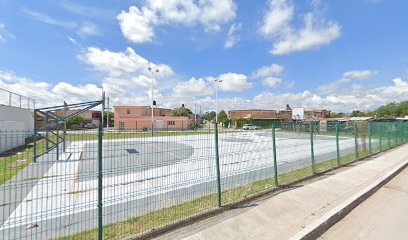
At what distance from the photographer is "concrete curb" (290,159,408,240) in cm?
403

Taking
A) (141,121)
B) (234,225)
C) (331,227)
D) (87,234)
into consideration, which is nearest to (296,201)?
(331,227)

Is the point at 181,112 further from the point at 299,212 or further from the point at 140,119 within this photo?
the point at 299,212

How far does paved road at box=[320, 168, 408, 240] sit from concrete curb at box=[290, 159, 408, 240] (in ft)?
0.27

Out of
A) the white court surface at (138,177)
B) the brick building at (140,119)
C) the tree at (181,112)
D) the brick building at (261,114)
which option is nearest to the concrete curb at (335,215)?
the white court surface at (138,177)

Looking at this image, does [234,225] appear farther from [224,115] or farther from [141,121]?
[224,115]

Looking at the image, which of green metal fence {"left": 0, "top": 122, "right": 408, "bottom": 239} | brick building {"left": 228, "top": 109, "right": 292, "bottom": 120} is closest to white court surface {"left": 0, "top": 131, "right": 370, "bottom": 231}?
green metal fence {"left": 0, "top": 122, "right": 408, "bottom": 239}

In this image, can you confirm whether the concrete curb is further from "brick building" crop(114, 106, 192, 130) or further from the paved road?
"brick building" crop(114, 106, 192, 130)

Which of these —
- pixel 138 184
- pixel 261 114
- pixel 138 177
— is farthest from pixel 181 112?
pixel 138 184

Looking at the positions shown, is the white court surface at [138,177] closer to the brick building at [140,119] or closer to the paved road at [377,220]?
the paved road at [377,220]

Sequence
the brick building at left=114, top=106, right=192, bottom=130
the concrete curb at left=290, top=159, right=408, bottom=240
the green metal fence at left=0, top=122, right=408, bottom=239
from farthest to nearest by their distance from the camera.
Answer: the brick building at left=114, top=106, right=192, bottom=130, the green metal fence at left=0, top=122, right=408, bottom=239, the concrete curb at left=290, top=159, right=408, bottom=240

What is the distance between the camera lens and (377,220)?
4762 mm

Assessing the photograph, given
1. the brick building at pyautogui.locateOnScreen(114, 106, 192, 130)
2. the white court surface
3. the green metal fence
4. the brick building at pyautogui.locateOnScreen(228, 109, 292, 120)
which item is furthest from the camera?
the brick building at pyautogui.locateOnScreen(228, 109, 292, 120)

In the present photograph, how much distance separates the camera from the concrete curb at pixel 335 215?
403 centimetres

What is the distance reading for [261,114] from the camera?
69.3 meters
